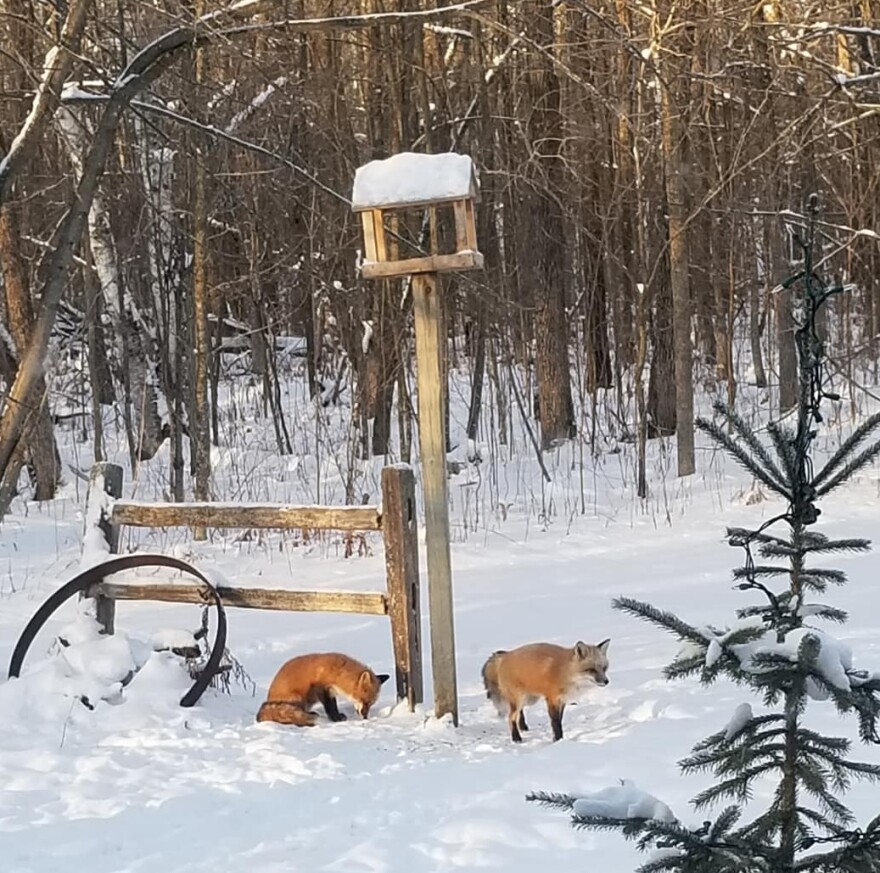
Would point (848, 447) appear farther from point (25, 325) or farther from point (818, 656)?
point (25, 325)

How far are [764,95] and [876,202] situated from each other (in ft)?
12.5

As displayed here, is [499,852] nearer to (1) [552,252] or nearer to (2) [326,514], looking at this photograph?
(2) [326,514]

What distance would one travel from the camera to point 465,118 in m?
12.5

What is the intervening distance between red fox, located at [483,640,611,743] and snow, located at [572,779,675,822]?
361 centimetres

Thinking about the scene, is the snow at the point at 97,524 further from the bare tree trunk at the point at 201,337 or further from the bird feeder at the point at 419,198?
the bare tree trunk at the point at 201,337

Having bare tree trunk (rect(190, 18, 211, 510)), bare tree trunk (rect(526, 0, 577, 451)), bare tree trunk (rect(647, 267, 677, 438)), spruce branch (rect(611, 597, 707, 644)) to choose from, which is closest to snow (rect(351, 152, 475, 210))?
spruce branch (rect(611, 597, 707, 644))

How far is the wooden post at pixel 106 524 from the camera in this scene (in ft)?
21.6

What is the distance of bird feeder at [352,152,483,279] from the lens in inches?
214

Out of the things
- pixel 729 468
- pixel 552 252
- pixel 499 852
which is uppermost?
pixel 552 252

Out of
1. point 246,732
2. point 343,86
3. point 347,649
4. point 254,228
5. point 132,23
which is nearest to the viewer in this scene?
point 246,732

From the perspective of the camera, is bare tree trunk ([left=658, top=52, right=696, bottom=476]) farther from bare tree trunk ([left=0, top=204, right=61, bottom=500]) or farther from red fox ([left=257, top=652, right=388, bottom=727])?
bare tree trunk ([left=0, top=204, right=61, bottom=500])

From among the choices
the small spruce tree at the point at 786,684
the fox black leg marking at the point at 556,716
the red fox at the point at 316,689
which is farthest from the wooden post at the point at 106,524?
the small spruce tree at the point at 786,684

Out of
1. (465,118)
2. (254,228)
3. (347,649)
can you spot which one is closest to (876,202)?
(465,118)

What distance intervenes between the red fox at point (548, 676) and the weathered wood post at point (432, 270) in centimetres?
31
